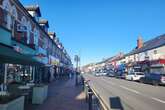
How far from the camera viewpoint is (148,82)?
42.0 m

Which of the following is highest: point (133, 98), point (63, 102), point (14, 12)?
point (14, 12)

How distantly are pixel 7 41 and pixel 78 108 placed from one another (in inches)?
273

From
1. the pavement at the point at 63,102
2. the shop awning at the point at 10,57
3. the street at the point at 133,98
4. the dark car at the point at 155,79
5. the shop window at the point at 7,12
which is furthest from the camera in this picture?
the dark car at the point at 155,79

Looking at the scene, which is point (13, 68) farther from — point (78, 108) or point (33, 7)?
point (33, 7)

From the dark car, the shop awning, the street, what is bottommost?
the street

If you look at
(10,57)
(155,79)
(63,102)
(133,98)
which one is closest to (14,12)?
(63,102)

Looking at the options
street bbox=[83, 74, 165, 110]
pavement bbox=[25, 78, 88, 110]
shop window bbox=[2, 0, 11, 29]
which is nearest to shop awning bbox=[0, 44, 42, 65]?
pavement bbox=[25, 78, 88, 110]

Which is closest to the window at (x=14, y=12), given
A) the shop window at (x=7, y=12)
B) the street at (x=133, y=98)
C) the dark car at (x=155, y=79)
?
the shop window at (x=7, y=12)

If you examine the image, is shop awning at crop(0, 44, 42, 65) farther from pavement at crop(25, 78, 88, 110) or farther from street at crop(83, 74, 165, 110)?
street at crop(83, 74, 165, 110)

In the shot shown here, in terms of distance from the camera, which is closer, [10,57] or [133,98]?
[10,57]

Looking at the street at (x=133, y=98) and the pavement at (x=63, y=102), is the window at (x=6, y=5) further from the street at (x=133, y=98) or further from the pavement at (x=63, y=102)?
the street at (x=133, y=98)

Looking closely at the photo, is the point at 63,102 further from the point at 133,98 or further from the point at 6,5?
the point at 6,5

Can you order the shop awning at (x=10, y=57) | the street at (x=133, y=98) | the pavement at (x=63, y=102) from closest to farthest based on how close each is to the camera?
the shop awning at (x=10, y=57) → the pavement at (x=63, y=102) → the street at (x=133, y=98)

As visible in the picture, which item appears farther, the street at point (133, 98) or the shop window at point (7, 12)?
the shop window at point (7, 12)
